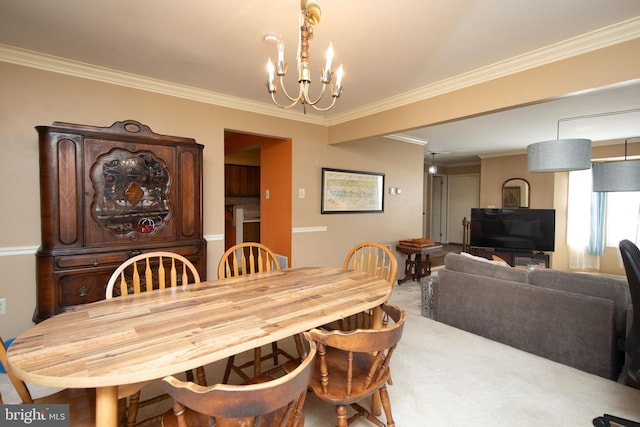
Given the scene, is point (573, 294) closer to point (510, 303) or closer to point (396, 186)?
point (510, 303)

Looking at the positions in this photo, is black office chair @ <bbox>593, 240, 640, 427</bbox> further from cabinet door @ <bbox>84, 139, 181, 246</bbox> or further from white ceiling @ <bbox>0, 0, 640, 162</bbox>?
cabinet door @ <bbox>84, 139, 181, 246</bbox>

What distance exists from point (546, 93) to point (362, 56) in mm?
1416

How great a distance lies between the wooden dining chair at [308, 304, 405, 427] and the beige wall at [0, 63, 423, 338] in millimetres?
2259

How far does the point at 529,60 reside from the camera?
2.31m

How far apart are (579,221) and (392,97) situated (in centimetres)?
498

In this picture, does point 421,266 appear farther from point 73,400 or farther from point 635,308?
point 73,400

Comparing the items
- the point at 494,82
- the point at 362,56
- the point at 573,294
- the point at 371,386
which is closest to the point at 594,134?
the point at 494,82

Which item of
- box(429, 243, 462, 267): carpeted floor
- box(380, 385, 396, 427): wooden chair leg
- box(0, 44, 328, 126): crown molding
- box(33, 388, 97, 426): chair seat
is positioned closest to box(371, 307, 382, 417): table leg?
box(380, 385, 396, 427): wooden chair leg

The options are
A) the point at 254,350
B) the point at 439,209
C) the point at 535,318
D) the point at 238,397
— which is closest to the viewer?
the point at 238,397

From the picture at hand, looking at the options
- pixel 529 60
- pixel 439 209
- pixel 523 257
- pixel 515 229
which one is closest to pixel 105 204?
pixel 529 60

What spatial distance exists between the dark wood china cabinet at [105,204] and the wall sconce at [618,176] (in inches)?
181

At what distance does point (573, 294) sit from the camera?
7.30 ft

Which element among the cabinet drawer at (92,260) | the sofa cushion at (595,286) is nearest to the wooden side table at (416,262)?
the sofa cushion at (595,286)

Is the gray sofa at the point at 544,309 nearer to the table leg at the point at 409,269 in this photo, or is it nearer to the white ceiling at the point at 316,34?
the white ceiling at the point at 316,34
